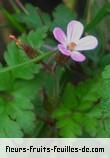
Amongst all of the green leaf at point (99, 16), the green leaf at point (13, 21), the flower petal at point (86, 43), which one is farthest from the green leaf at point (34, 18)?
the flower petal at point (86, 43)

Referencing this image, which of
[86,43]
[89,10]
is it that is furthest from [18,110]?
[89,10]

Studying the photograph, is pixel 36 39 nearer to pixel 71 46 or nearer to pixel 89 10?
pixel 71 46

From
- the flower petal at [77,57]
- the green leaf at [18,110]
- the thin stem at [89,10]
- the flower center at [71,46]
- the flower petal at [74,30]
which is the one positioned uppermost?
the thin stem at [89,10]

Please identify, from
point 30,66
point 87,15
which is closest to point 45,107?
point 30,66

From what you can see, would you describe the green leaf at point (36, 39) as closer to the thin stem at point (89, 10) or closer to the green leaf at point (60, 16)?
the green leaf at point (60, 16)

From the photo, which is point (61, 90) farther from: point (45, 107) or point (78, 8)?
point (78, 8)

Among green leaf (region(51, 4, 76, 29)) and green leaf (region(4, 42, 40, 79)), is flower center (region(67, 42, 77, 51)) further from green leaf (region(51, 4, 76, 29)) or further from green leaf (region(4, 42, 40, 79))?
green leaf (region(51, 4, 76, 29))

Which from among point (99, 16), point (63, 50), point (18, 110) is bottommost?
point (18, 110)

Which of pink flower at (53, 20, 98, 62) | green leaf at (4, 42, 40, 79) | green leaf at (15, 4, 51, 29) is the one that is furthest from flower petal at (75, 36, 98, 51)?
green leaf at (15, 4, 51, 29)
